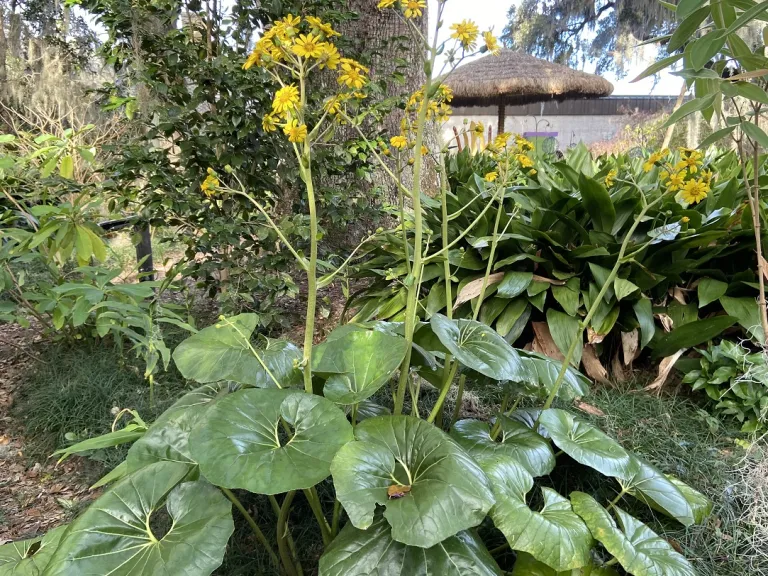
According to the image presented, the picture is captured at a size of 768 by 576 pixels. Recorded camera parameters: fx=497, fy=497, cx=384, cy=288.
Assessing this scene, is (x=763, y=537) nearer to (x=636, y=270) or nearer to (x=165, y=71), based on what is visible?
(x=636, y=270)

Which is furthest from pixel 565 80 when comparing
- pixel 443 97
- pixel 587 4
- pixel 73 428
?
pixel 587 4

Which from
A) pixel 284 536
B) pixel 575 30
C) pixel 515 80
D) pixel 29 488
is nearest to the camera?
pixel 284 536

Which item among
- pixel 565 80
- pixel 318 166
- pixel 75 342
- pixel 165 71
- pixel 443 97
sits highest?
pixel 565 80

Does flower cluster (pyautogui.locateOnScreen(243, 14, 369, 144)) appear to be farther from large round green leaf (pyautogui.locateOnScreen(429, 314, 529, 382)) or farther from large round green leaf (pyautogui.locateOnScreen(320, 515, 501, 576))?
large round green leaf (pyautogui.locateOnScreen(320, 515, 501, 576))

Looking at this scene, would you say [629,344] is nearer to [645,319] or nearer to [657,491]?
[645,319]

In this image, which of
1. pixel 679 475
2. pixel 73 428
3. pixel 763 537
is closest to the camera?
pixel 763 537

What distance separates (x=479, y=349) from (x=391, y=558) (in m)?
0.44

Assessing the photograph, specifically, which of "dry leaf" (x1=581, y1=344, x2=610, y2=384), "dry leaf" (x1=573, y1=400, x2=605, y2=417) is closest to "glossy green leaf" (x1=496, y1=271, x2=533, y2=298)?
"dry leaf" (x1=581, y1=344, x2=610, y2=384)

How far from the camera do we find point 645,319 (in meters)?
1.80

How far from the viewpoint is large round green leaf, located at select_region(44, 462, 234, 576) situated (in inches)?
28.9

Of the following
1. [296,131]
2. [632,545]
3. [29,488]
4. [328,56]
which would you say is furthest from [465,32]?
[29,488]

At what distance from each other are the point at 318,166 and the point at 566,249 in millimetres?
1106

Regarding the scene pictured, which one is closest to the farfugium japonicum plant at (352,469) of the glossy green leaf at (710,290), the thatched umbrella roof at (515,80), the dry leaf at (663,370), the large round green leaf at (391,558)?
the large round green leaf at (391,558)

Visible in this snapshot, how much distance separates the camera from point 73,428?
1.74 metres
